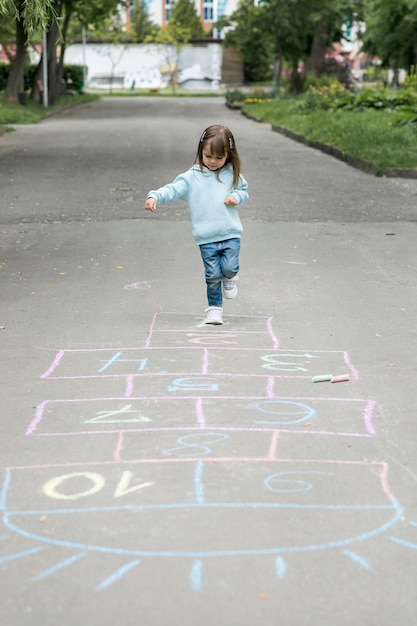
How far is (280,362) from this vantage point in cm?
589

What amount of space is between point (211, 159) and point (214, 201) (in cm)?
28

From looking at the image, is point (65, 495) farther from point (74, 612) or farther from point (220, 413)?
point (220, 413)

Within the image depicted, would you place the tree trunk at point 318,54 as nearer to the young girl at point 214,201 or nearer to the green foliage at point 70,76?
the green foliage at point 70,76

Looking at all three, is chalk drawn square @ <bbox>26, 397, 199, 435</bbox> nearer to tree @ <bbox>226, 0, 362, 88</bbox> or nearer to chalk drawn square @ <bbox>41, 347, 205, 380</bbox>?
chalk drawn square @ <bbox>41, 347, 205, 380</bbox>

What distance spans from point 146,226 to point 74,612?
8216mm

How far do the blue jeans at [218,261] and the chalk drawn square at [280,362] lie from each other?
0.77 metres

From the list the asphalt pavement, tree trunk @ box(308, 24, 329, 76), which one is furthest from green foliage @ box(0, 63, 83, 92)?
the asphalt pavement

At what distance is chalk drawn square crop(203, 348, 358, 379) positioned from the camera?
5688mm

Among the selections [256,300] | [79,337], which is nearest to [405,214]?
[256,300]

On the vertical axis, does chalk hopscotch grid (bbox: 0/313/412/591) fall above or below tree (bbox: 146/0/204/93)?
above

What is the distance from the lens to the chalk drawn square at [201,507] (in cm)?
352

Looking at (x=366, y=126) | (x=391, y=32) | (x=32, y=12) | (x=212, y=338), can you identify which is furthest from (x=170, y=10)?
(x=212, y=338)

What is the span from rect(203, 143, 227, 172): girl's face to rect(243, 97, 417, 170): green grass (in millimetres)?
9776

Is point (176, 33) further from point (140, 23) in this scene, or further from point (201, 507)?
point (201, 507)
